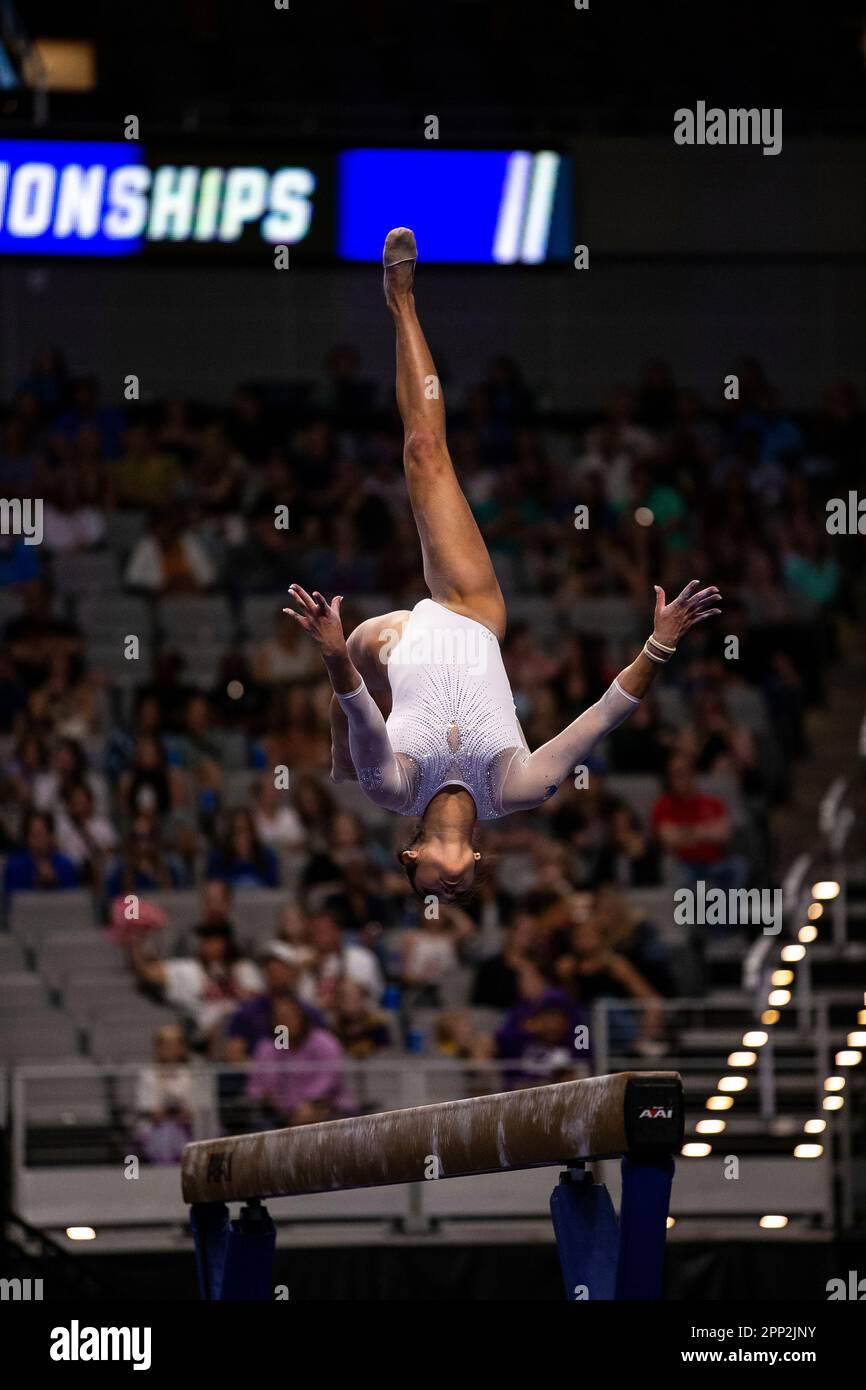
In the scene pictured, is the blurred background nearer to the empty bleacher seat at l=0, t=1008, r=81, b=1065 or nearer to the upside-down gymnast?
the empty bleacher seat at l=0, t=1008, r=81, b=1065

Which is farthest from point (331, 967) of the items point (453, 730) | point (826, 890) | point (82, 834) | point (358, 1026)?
point (453, 730)

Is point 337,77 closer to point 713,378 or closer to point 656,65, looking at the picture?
point 656,65

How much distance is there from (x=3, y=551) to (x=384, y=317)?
4.37 meters

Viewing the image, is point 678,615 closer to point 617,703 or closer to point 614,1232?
point 617,703

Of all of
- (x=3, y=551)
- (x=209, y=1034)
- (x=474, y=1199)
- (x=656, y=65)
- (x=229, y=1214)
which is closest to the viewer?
(x=229, y=1214)

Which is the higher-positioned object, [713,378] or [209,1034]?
[713,378]

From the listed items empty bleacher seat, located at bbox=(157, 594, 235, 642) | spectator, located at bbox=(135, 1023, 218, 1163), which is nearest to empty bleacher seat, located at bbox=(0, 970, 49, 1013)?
spectator, located at bbox=(135, 1023, 218, 1163)

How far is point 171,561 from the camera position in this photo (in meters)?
14.2

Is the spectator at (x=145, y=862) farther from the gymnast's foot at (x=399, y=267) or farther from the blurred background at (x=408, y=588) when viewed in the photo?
the gymnast's foot at (x=399, y=267)

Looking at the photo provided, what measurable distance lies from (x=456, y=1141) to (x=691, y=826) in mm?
6528

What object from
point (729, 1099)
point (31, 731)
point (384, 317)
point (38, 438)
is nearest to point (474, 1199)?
point (729, 1099)

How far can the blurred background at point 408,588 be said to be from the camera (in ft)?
33.9

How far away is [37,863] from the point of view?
12.1 m

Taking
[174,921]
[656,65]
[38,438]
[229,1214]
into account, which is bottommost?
[229,1214]
